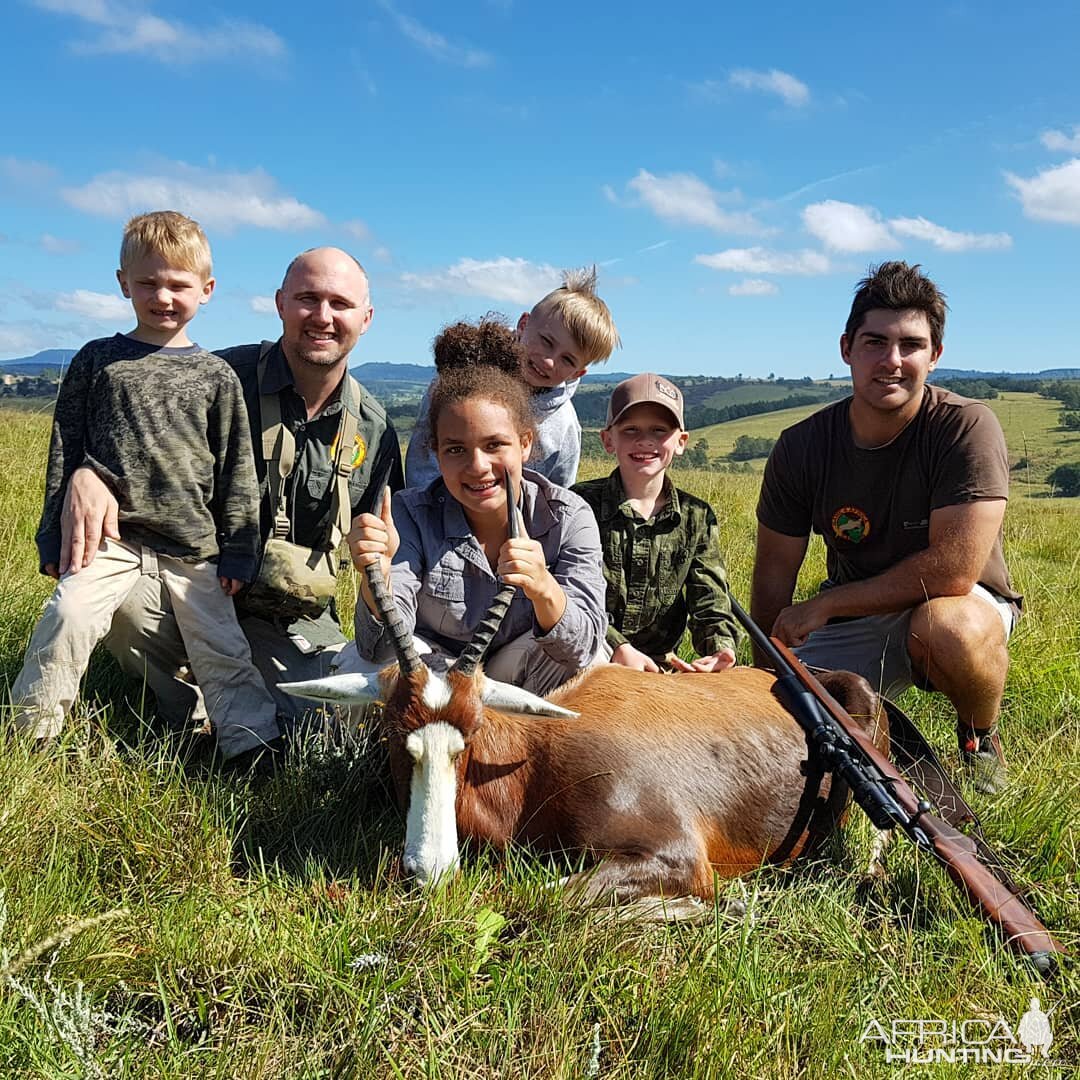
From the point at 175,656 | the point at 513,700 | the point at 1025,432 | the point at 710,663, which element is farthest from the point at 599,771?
the point at 1025,432

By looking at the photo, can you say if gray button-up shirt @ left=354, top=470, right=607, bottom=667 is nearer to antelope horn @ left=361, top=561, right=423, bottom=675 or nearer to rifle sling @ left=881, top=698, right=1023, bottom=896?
antelope horn @ left=361, top=561, right=423, bottom=675

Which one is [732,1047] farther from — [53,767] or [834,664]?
[834,664]

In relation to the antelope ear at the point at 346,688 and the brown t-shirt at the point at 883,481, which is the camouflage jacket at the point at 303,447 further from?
the brown t-shirt at the point at 883,481

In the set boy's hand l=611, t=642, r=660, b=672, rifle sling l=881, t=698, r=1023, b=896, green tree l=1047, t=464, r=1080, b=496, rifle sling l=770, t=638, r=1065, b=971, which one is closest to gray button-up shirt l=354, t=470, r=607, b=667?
boy's hand l=611, t=642, r=660, b=672

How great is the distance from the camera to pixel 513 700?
12.6ft

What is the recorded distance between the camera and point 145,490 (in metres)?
4.78

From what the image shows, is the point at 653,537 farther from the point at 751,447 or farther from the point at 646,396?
the point at 751,447

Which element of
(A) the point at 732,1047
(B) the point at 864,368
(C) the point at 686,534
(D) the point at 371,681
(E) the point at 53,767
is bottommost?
(A) the point at 732,1047

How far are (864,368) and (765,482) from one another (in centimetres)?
104

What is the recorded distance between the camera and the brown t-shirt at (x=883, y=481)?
18.0ft

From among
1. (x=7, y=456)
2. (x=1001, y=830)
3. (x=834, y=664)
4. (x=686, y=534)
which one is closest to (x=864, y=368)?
(x=686, y=534)

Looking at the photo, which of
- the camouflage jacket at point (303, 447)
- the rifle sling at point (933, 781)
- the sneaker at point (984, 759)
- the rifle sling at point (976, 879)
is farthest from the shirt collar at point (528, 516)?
the sneaker at point (984, 759)

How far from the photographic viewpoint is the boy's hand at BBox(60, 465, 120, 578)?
4523 mm

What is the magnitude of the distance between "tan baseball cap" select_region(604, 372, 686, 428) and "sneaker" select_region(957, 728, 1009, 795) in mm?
2496
